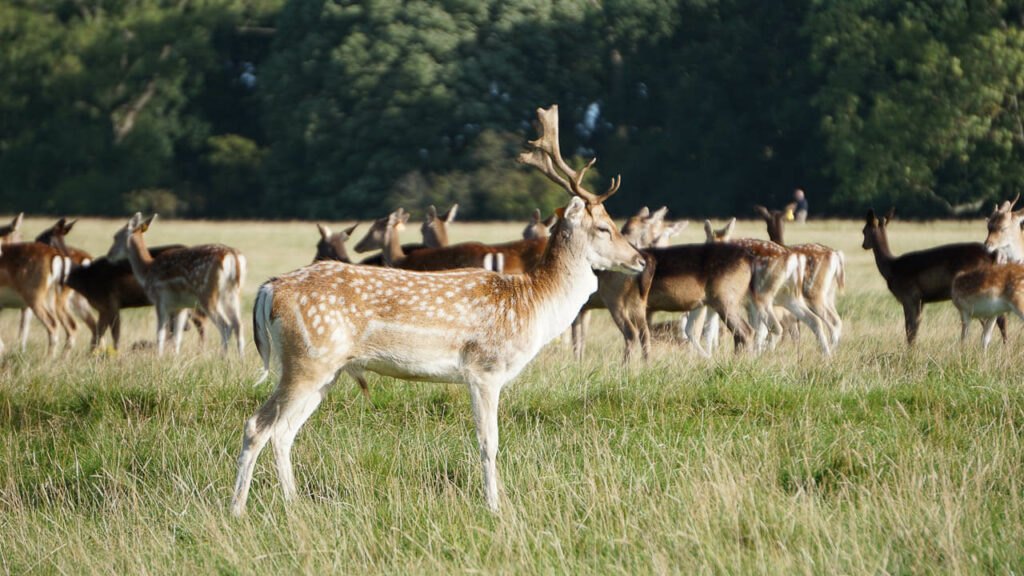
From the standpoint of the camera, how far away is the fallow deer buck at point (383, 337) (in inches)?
185

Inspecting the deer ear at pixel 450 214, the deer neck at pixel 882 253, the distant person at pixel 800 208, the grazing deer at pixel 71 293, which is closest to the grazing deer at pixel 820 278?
the deer neck at pixel 882 253

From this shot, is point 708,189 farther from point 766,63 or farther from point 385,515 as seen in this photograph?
point 385,515

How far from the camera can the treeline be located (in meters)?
32.1

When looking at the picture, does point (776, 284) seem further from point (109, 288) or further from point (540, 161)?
point (109, 288)

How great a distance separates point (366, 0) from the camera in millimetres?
34312

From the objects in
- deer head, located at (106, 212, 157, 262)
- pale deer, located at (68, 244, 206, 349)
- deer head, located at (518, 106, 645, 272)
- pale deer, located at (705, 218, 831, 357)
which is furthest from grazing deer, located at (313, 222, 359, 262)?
deer head, located at (518, 106, 645, 272)

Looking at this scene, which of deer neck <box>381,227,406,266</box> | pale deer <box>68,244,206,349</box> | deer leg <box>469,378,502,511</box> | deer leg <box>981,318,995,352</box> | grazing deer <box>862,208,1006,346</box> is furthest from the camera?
deer neck <box>381,227,406,266</box>

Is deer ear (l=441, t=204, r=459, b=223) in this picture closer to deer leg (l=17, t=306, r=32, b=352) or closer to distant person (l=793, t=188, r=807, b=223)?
deer leg (l=17, t=306, r=32, b=352)

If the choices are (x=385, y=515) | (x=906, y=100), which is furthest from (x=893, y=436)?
(x=906, y=100)

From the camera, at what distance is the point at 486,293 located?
198 inches

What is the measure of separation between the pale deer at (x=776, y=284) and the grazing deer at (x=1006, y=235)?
158 cm

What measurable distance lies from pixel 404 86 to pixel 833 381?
28.1 m

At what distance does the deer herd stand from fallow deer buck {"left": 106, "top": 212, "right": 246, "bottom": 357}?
0.02 meters

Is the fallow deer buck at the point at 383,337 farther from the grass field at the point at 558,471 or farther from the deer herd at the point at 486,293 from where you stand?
the grass field at the point at 558,471
